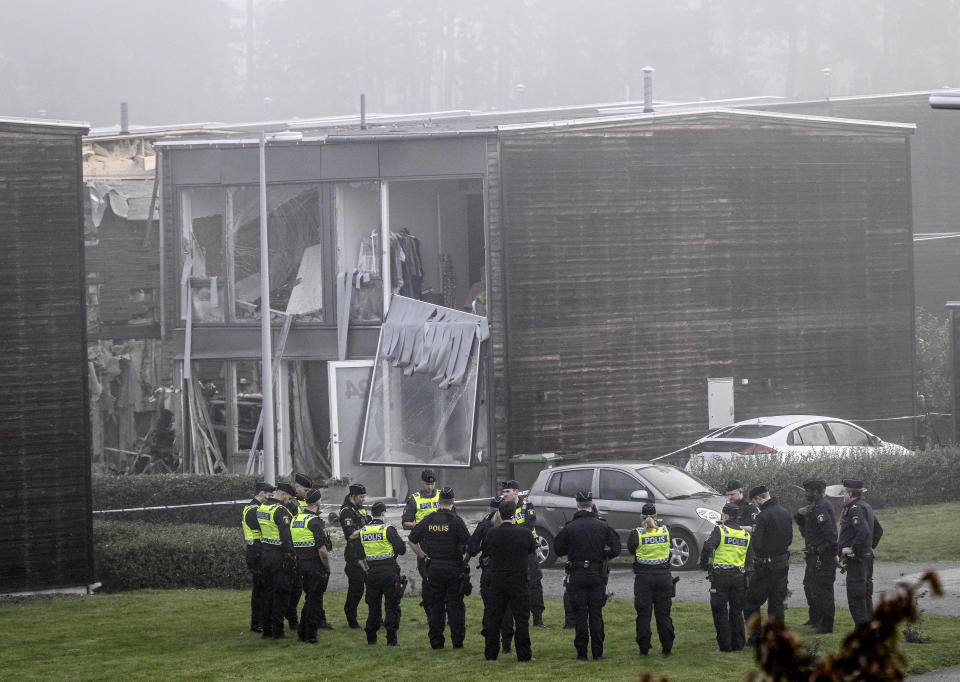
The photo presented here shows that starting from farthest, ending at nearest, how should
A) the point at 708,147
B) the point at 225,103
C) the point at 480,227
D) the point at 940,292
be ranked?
the point at 225,103 → the point at 940,292 → the point at 480,227 → the point at 708,147

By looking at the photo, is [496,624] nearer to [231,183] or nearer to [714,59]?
[231,183]

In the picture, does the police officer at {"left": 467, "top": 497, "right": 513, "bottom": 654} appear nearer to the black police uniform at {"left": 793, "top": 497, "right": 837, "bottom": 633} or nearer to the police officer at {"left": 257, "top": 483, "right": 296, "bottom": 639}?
the police officer at {"left": 257, "top": 483, "right": 296, "bottom": 639}

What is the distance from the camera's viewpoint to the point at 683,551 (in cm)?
1803

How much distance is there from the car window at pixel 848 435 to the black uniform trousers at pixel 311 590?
11.9 metres

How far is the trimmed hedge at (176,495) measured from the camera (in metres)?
23.8

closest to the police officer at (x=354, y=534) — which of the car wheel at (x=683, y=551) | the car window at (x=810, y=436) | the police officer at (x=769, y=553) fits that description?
the police officer at (x=769, y=553)

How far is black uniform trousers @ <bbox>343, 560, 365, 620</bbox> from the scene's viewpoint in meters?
14.4

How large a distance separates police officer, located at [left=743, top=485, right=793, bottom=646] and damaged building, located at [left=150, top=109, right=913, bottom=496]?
525 inches

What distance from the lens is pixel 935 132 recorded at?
43.7 metres

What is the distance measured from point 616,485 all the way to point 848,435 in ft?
20.8

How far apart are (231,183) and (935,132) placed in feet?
86.1

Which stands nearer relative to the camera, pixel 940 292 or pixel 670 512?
pixel 670 512

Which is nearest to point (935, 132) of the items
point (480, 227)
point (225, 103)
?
point (480, 227)

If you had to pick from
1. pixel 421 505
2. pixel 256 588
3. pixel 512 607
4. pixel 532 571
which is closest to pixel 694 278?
pixel 421 505
